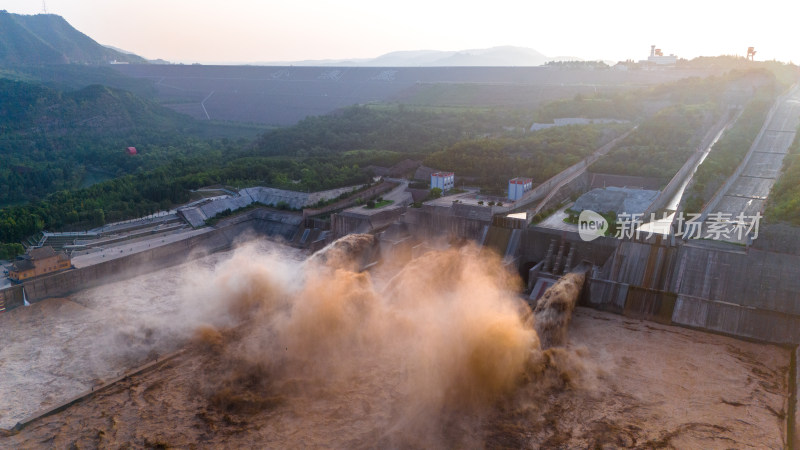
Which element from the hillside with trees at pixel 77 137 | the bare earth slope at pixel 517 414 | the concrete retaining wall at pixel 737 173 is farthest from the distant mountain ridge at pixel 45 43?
the concrete retaining wall at pixel 737 173

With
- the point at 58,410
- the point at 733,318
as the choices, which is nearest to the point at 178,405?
the point at 58,410

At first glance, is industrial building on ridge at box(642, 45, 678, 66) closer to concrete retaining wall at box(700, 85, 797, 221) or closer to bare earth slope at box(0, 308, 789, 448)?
concrete retaining wall at box(700, 85, 797, 221)

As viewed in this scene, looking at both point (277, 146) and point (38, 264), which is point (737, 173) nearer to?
point (38, 264)

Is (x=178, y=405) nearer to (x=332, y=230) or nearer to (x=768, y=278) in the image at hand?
(x=332, y=230)

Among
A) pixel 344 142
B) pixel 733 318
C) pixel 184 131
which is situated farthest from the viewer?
pixel 184 131

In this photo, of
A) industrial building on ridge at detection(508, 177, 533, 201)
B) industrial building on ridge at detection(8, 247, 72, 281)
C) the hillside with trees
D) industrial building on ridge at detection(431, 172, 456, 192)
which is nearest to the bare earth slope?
industrial building on ridge at detection(8, 247, 72, 281)
